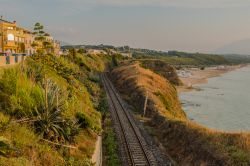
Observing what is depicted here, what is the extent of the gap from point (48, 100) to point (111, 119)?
17876 mm

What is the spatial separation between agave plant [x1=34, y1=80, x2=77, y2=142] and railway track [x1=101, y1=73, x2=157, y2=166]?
6.51 meters

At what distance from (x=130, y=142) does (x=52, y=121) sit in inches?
462

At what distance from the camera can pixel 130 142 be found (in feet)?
85.9

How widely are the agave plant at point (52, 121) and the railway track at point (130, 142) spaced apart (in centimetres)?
651

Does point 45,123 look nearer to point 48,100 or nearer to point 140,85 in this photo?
point 48,100

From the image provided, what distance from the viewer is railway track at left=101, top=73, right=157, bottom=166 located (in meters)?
21.8

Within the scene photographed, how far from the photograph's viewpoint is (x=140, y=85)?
54.2 metres

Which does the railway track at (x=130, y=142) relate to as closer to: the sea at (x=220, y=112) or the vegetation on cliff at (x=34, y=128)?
the vegetation on cliff at (x=34, y=128)

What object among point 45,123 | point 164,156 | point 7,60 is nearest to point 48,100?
point 45,123

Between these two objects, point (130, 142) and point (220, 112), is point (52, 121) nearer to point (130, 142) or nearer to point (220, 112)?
point (130, 142)

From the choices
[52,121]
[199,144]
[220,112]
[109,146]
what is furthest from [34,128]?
[220,112]

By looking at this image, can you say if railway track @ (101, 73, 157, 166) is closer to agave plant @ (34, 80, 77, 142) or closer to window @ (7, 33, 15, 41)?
agave plant @ (34, 80, 77, 142)

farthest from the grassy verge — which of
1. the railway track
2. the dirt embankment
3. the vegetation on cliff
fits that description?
the dirt embankment

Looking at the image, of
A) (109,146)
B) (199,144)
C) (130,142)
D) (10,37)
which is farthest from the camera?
(10,37)
